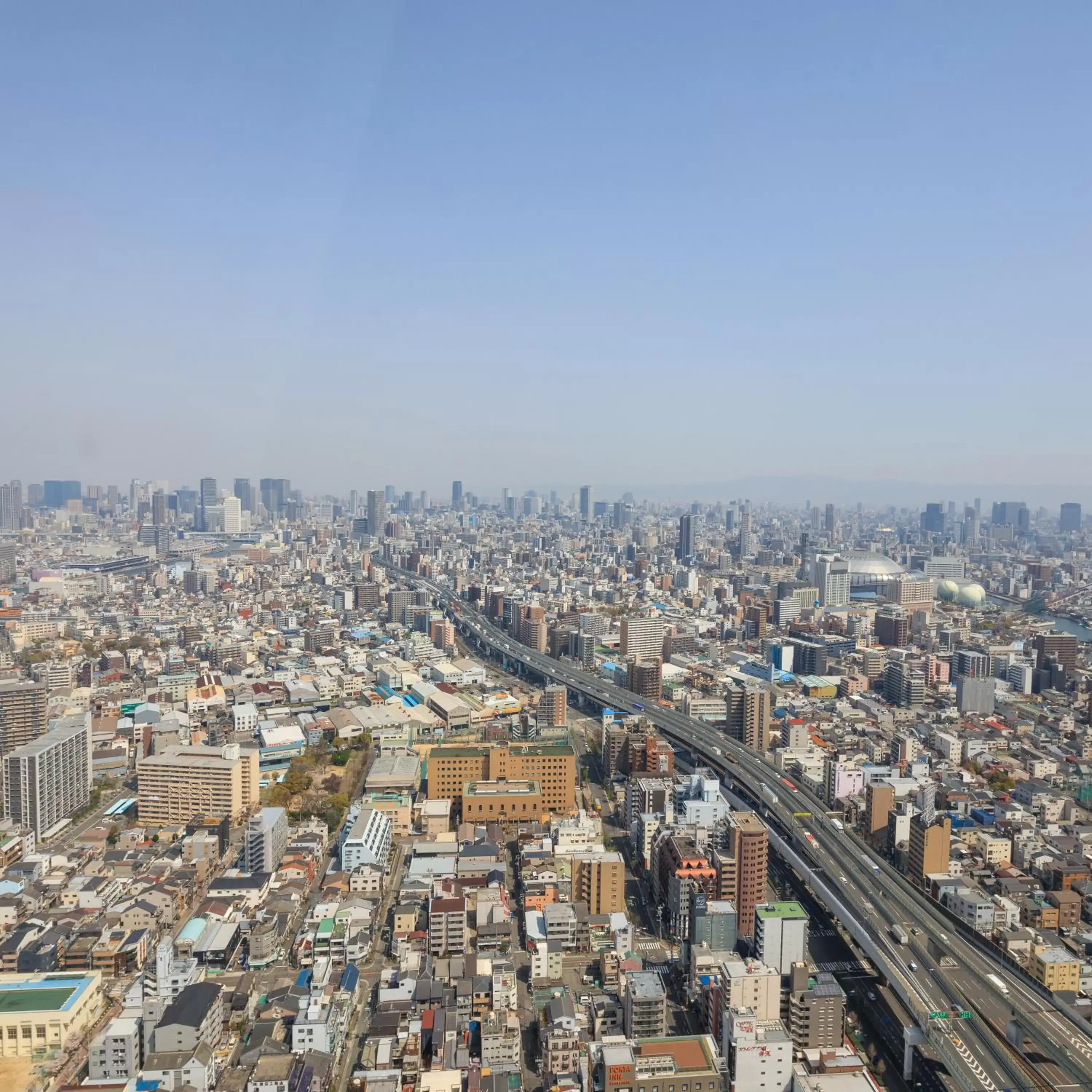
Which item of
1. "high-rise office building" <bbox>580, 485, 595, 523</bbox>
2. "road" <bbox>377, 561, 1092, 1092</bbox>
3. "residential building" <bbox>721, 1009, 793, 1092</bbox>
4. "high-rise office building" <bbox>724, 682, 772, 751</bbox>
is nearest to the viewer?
"residential building" <bbox>721, 1009, 793, 1092</bbox>

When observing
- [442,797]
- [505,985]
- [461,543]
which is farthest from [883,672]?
[461,543]

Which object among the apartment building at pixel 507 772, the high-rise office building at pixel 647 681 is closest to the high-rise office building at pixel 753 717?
the high-rise office building at pixel 647 681

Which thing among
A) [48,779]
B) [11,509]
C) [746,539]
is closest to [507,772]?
[48,779]

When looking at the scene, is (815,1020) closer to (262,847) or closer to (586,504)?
(262,847)

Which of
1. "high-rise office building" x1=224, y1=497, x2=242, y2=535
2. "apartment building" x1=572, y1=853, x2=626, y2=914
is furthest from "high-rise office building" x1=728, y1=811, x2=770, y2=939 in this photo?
"high-rise office building" x1=224, y1=497, x2=242, y2=535

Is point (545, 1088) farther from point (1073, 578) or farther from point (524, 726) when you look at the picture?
point (1073, 578)

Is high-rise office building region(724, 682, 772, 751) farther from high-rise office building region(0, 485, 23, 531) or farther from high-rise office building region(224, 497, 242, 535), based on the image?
high-rise office building region(224, 497, 242, 535)
